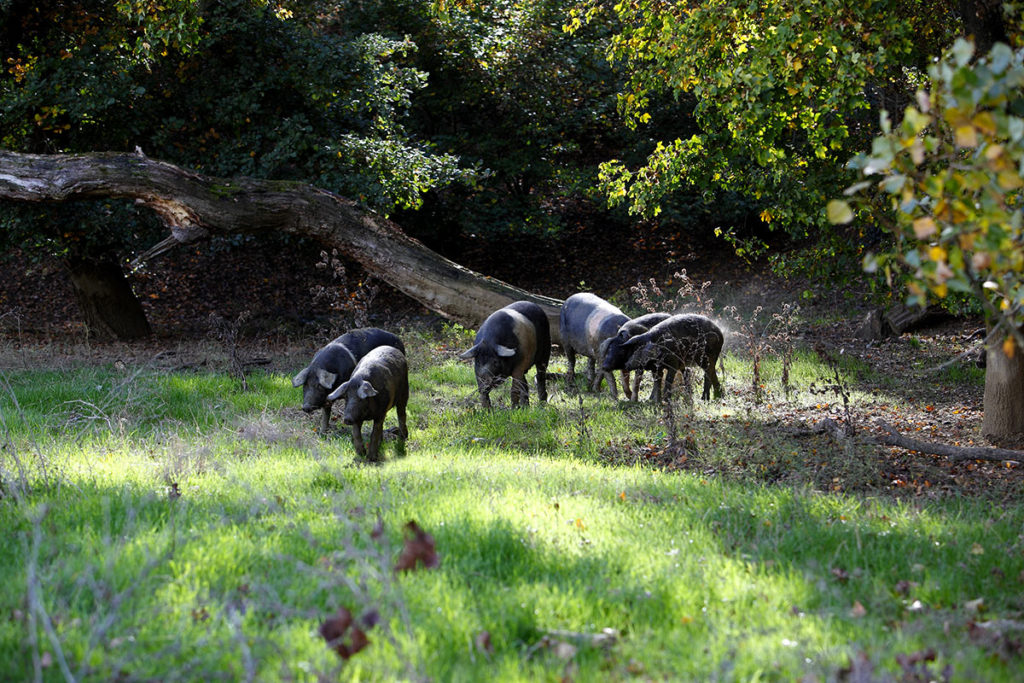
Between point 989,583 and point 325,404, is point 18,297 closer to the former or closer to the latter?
point 325,404

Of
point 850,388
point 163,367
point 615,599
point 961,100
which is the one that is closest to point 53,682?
point 615,599

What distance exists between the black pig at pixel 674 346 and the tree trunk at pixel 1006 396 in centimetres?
298

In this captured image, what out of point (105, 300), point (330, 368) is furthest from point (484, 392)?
point (105, 300)

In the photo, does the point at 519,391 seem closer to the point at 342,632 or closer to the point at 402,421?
the point at 402,421

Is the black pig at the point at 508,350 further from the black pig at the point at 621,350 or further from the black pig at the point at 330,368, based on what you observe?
the black pig at the point at 330,368

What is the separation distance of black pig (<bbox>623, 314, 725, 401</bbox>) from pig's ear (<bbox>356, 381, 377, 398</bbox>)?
11.3 feet

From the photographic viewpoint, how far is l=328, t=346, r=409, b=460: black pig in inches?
305

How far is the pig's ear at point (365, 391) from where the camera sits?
766 cm

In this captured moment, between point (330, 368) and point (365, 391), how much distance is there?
1.45 meters

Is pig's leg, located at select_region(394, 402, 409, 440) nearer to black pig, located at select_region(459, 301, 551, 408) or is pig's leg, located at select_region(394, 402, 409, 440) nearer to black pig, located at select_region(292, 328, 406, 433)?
black pig, located at select_region(292, 328, 406, 433)

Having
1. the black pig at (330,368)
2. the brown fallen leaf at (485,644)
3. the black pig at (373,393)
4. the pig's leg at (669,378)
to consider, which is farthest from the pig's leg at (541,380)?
the brown fallen leaf at (485,644)

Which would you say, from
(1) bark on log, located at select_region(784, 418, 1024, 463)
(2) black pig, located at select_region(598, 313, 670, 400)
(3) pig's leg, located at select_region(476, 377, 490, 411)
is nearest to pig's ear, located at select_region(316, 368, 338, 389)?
(3) pig's leg, located at select_region(476, 377, 490, 411)

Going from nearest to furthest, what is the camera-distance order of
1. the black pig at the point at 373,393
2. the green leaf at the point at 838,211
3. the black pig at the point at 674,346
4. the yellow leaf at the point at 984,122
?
the yellow leaf at the point at 984,122, the green leaf at the point at 838,211, the black pig at the point at 373,393, the black pig at the point at 674,346

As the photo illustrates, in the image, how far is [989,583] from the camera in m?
4.63
